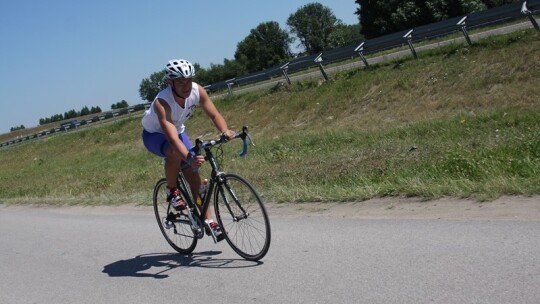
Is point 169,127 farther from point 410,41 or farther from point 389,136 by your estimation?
point 410,41

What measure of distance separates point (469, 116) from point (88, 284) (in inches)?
384

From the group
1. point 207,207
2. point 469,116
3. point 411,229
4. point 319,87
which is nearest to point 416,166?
point 411,229

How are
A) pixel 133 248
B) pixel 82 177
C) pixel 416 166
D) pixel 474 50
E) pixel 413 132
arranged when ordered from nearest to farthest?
pixel 133 248 < pixel 416 166 < pixel 413 132 < pixel 474 50 < pixel 82 177

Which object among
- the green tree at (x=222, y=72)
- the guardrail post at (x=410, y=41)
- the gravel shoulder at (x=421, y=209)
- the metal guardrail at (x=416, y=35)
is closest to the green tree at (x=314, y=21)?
the green tree at (x=222, y=72)

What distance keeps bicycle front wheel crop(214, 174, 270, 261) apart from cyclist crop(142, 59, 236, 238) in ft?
0.74

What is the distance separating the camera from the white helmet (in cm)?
584

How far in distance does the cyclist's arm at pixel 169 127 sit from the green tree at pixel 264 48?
105836mm

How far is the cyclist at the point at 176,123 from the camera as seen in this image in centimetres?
586

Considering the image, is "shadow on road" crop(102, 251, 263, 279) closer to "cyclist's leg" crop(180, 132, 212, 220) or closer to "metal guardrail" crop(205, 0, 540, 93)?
"cyclist's leg" crop(180, 132, 212, 220)

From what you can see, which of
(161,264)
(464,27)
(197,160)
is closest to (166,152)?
(197,160)

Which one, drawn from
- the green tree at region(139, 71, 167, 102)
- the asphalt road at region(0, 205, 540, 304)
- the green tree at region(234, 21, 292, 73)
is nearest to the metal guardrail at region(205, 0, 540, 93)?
the asphalt road at region(0, 205, 540, 304)

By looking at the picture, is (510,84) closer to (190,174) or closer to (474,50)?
(474,50)

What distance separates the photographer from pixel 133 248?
768 cm

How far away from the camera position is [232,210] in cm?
598
